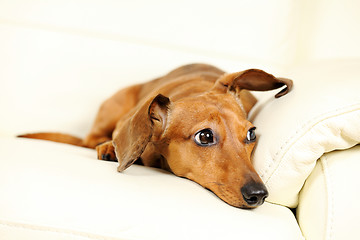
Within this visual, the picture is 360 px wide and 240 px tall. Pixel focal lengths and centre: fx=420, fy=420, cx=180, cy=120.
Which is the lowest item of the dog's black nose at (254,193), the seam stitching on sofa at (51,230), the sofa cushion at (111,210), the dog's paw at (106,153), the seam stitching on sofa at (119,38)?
the dog's paw at (106,153)

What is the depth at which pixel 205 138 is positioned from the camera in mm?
1427

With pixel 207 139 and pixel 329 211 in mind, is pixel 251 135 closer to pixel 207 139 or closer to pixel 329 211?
pixel 207 139

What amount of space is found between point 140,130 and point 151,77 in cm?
113

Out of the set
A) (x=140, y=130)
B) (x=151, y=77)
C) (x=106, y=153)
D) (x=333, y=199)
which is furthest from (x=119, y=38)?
(x=333, y=199)

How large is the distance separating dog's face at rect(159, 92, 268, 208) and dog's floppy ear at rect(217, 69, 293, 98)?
0.12m

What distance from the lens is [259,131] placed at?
4.99 ft

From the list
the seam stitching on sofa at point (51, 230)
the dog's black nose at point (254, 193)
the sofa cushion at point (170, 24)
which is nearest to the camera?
the seam stitching on sofa at point (51, 230)

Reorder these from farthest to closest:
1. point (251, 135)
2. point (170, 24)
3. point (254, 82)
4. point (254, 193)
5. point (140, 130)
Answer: point (170, 24) → point (254, 82) → point (251, 135) → point (140, 130) → point (254, 193)

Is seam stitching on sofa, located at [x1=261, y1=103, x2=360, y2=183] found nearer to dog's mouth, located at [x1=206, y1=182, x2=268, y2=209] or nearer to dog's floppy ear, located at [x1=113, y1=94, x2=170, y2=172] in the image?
dog's mouth, located at [x1=206, y1=182, x2=268, y2=209]

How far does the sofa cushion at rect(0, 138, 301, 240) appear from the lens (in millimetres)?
1083

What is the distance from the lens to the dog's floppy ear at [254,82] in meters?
1.54

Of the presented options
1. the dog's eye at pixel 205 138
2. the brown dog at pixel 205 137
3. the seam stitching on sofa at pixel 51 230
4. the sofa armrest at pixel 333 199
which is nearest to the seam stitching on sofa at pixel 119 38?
the brown dog at pixel 205 137

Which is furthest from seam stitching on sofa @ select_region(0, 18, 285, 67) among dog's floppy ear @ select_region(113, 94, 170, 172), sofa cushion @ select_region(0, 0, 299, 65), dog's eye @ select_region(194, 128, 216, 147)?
dog's eye @ select_region(194, 128, 216, 147)

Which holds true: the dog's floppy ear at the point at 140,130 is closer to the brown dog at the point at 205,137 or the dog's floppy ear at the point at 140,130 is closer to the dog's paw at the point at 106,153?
the brown dog at the point at 205,137
